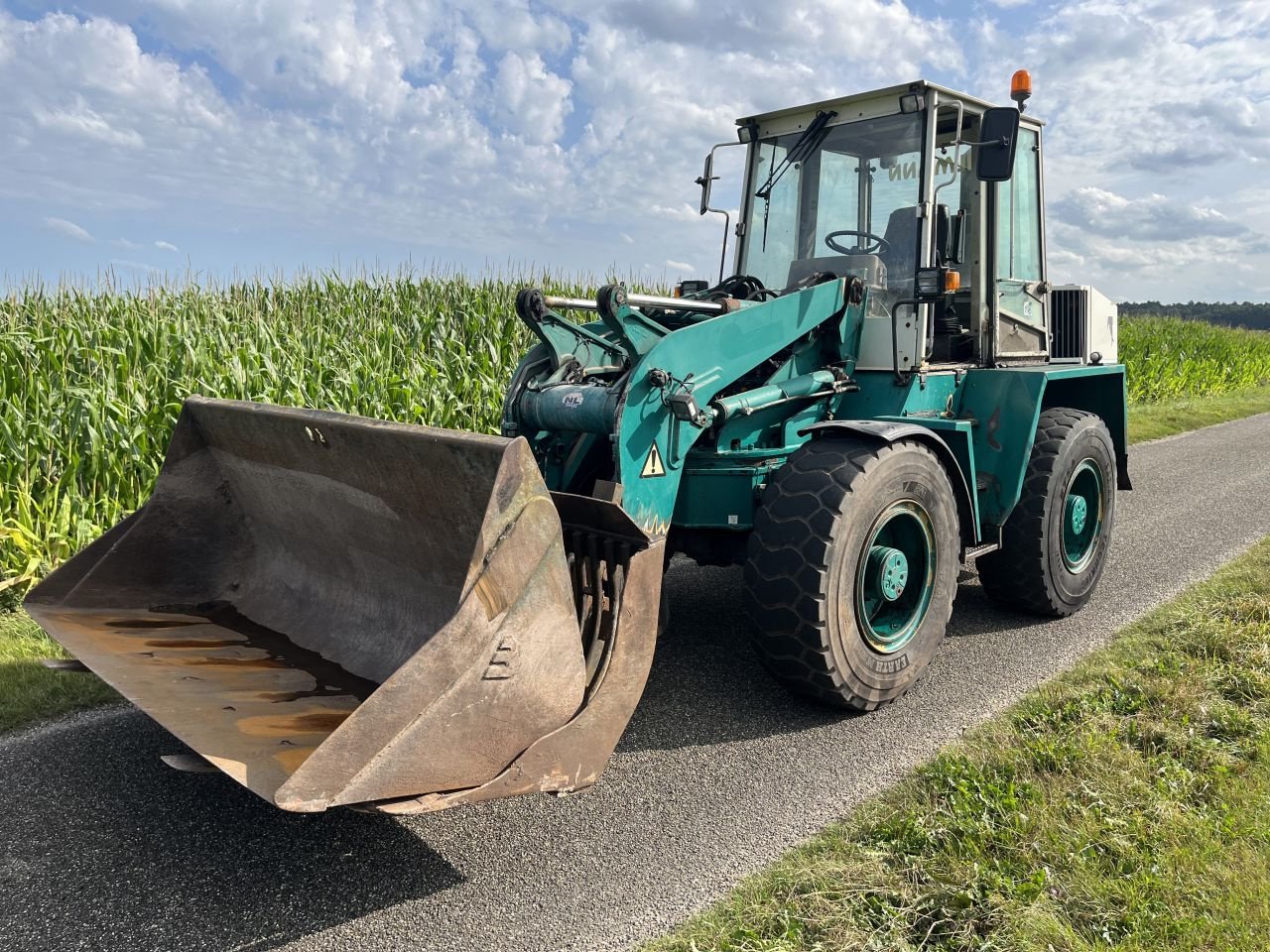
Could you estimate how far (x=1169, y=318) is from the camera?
2283 cm

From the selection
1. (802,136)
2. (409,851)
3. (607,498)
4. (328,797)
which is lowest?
(409,851)

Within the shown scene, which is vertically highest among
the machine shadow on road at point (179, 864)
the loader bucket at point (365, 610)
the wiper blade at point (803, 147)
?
the wiper blade at point (803, 147)

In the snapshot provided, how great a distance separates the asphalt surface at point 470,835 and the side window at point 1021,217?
7.58 ft

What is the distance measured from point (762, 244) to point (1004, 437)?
5.56 feet

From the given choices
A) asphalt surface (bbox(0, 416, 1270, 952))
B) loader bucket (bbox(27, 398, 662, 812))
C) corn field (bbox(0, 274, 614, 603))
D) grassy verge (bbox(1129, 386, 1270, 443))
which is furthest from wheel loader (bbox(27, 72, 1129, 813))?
grassy verge (bbox(1129, 386, 1270, 443))

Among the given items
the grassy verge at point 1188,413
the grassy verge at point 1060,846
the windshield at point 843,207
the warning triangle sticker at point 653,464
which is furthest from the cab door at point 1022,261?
the grassy verge at point 1188,413

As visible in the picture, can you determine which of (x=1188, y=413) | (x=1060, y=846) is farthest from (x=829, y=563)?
(x=1188, y=413)

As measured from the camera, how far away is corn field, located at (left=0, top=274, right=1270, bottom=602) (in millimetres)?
6242

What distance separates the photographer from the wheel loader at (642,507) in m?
2.94

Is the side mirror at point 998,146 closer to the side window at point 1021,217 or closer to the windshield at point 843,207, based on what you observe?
the windshield at point 843,207

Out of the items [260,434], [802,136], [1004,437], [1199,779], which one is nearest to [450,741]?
[260,434]

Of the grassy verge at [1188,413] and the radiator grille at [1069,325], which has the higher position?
the radiator grille at [1069,325]

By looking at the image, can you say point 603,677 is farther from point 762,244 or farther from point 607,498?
point 762,244

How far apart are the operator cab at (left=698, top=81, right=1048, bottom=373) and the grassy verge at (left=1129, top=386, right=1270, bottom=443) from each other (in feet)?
28.7
